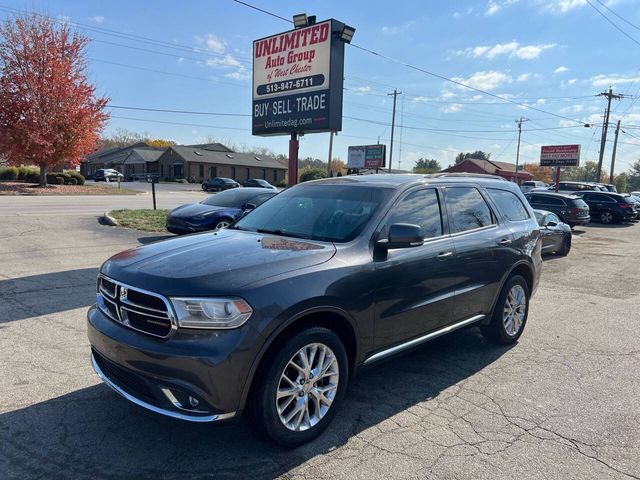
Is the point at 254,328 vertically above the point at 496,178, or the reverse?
the point at 496,178

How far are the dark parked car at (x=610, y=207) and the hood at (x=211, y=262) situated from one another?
2596cm

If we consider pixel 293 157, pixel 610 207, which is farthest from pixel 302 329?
pixel 610 207

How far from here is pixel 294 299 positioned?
289 cm

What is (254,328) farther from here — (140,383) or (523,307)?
(523,307)

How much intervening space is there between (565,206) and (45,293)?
58.3 feet

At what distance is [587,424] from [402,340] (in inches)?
58.5

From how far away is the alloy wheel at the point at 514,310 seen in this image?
5129 mm

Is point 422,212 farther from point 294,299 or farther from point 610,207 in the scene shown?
point 610,207

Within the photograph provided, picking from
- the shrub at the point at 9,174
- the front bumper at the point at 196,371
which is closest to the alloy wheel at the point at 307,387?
the front bumper at the point at 196,371

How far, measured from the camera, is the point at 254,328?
2.73 m

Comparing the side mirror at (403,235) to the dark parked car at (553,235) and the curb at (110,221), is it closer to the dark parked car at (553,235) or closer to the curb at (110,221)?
the dark parked car at (553,235)

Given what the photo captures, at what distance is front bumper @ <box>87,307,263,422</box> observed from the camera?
8.70 ft

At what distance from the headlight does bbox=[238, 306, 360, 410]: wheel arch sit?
0.23m

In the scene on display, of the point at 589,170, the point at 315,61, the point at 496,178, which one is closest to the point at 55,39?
the point at 315,61
